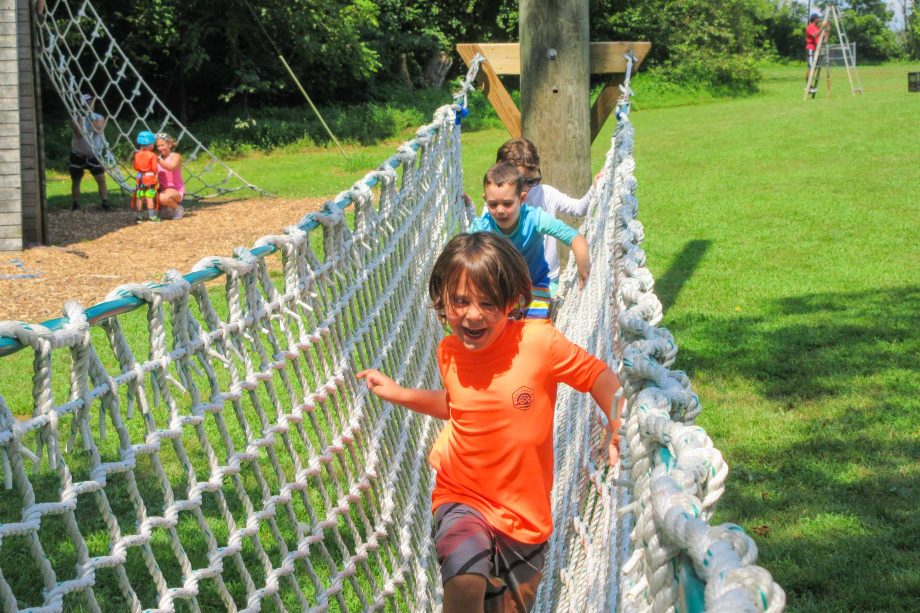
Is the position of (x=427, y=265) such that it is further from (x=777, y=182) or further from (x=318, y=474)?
(x=777, y=182)

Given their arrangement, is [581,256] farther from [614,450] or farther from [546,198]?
[614,450]

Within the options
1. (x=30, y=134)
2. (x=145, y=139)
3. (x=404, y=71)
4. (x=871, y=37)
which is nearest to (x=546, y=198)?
(x=30, y=134)

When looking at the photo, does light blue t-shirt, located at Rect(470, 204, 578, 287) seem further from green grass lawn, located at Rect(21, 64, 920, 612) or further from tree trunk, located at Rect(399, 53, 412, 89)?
tree trunk, located at Rect(399, 53, 412, 89)

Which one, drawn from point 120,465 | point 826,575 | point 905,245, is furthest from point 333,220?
point 905,245

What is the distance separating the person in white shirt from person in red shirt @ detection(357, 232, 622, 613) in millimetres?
2157

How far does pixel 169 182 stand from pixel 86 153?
5.25 ft

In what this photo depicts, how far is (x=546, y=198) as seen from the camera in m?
4.86

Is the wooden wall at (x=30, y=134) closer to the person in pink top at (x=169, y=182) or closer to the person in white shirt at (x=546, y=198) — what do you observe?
the person in pink top at (x=169, y=182)

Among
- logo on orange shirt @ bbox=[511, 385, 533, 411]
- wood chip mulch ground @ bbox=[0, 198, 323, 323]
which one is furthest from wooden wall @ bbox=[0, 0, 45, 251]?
logo on orange shirt @ bbox=[511, 385, 533, 411]

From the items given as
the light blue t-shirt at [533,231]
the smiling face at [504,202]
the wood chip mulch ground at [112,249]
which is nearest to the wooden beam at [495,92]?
the light blue t-shirt at [533,231]

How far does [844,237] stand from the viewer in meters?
8.80

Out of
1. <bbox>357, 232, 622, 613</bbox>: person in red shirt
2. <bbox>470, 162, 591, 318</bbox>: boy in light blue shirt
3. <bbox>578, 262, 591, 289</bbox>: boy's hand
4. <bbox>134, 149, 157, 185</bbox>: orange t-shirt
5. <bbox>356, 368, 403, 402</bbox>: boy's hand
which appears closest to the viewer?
<bbox>357, 232, 622, 613</bbox>: person in red shirt

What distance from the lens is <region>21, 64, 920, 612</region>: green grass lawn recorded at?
11.2ft

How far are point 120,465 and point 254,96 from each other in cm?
2190
